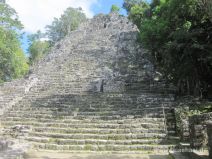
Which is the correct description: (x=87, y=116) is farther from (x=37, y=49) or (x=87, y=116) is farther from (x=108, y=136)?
(x=37, y=49)

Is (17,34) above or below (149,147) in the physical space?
above

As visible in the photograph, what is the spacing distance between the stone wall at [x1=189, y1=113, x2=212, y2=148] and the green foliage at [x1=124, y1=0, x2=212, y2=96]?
3.92 meters

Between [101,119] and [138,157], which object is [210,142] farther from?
[101,119]

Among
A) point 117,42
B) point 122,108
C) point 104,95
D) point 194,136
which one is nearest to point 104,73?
point 104,95

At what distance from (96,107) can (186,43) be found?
4099 millimetres

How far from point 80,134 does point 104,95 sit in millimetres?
3515

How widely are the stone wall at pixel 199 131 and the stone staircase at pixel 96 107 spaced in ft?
5.33

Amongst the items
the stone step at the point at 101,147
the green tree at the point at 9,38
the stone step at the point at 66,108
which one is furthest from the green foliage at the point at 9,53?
the stone step at the point at 101,147

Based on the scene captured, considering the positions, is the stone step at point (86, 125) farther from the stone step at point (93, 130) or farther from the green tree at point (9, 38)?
the green tree at point (9, 38)

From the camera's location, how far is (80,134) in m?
8.95

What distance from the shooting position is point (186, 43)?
10.3 meters

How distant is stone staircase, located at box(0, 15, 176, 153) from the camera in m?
8.52

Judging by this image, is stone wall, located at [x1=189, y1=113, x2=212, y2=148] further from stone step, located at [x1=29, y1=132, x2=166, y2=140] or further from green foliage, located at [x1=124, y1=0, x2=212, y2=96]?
green foliage, located at [x1=124, y1=0, x2=212, y2=96]

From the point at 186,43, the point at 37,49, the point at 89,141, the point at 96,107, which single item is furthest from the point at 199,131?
the point at 37,49
